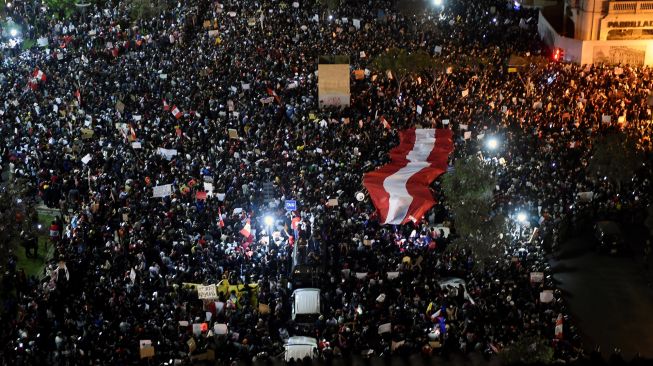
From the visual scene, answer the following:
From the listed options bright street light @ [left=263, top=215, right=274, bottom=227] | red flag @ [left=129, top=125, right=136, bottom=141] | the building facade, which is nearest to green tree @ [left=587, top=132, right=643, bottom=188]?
bright street light @ [left=263, top=215, right=274, bottom=227]

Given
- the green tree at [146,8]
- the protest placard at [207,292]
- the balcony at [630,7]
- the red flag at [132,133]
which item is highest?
→ the green tree at [146,8]

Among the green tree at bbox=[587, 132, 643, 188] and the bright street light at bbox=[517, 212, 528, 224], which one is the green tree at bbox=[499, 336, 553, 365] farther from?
the green tree at bbox=[587, 132, 643, 188]

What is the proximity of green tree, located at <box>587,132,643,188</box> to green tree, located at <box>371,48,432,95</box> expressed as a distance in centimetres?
958

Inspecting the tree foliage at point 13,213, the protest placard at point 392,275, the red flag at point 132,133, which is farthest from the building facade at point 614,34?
the tree foliage at point 13,213

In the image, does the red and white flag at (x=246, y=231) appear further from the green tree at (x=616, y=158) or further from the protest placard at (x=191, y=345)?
the green tree at (x=616, y=158)

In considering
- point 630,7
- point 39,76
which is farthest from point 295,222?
point 630,7

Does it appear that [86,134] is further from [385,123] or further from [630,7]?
[630,7]

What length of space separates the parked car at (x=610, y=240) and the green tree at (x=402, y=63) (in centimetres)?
1178

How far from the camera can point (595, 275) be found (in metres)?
24.8

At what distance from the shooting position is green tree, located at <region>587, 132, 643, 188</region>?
27.2m

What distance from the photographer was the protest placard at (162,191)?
27.3 metres

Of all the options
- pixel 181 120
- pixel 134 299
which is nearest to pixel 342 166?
pixel 181 120

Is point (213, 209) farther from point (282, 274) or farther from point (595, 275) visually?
point (595, 275)

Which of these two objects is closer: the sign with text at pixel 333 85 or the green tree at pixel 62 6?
the sign with text at pixel 333 85
